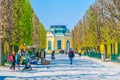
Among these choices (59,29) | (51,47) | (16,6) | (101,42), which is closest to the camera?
(16,6)

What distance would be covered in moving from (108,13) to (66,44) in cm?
11467

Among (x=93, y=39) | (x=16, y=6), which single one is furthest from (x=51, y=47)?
(x=16, y=6)

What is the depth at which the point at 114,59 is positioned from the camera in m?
49.9

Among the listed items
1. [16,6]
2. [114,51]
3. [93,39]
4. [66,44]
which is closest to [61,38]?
[66,44]

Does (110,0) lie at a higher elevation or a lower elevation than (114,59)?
higher

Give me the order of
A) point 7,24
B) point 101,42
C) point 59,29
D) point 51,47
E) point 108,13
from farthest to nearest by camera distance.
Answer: point 59,29 < point 51,47 < point 101,42 < point 108,13 < point 7,24

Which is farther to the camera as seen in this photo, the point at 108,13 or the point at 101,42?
the point at 101,42

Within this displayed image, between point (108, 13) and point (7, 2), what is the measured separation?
12.0 metres

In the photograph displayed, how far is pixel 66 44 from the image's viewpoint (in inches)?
6329

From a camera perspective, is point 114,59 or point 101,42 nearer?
point 114,59

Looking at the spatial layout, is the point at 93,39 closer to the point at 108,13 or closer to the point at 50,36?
the point at 108,13

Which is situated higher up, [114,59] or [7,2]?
[7,2]

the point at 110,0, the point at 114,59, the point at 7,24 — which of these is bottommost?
the point at 114,59

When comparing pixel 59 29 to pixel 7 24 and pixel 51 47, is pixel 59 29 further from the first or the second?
pixel 7 24
